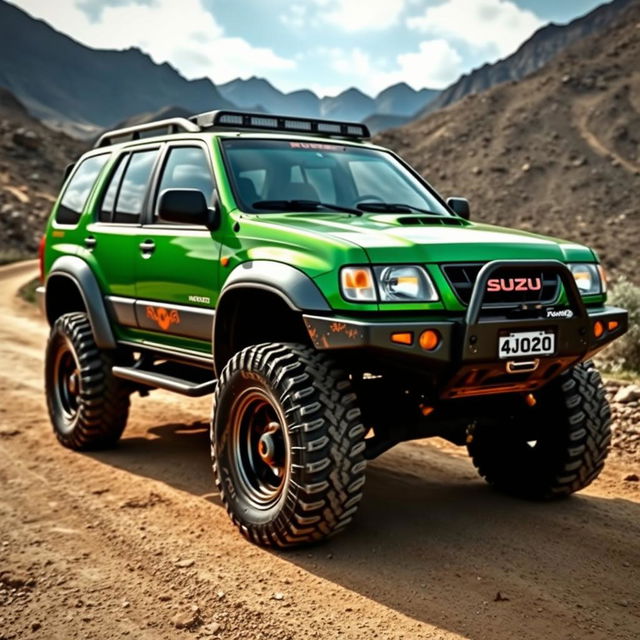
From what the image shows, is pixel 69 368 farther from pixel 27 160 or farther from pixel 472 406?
pixel 27 160

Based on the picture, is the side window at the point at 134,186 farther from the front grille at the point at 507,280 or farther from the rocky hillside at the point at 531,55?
the rocky hillside at the point at 531,55

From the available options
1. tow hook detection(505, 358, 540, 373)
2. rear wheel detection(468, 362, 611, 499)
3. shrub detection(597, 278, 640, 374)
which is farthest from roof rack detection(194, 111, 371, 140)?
shrub detection(597, 278, 640, 374)

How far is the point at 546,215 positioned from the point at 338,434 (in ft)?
103

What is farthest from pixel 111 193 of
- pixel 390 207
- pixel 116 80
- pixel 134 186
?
pixel 116 80

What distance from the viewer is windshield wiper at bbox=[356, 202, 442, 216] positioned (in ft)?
17.1

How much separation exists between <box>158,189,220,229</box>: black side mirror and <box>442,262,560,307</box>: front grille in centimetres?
147

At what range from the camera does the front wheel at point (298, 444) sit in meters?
4.08

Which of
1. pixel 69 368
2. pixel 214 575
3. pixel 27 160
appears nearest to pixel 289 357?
pixel 214 575

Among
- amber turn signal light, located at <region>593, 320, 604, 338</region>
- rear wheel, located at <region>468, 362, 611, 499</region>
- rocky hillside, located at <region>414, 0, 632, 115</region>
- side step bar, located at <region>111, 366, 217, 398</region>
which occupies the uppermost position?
rocky hillside, located at <region>414, 0, 632, 115</region>

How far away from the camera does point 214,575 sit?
4020mm

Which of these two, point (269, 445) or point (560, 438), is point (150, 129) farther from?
point (560, 438)

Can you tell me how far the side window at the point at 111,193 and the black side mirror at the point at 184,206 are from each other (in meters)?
1.54

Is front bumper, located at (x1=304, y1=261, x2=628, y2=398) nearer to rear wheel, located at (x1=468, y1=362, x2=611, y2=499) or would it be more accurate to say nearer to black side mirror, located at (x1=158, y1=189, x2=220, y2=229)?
rear wheel, located at (x1=468, y1=362, x2=611, y2=499)

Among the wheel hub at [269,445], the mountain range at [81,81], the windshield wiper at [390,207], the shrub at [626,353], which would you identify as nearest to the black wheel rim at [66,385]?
the wheel hub at [269,445]
